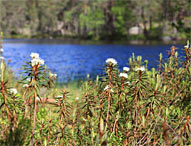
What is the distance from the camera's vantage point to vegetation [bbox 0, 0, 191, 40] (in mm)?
68625

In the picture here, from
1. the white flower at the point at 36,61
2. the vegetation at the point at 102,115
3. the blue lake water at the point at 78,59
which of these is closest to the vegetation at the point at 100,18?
the blue lake water at the point at 78,59

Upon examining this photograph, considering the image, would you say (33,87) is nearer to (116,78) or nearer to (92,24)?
(116,78)

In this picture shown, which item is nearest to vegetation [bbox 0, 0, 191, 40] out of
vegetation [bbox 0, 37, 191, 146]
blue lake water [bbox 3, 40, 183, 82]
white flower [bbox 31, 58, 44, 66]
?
blue lake water [bbox 3, 40, 183, 82]

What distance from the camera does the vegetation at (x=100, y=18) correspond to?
2702 inches

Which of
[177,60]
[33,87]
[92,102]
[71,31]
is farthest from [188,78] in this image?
[71,31]

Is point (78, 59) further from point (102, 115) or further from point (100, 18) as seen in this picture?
point (100, 18)

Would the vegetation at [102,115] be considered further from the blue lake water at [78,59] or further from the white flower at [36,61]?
the blue lake water at [78,59]

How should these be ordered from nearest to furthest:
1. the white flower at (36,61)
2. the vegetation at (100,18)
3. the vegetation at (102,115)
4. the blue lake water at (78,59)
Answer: the white flower at (36,61), the vegetation at (102,115), the blue lake water at (78,59), the vegetation at (100,18)

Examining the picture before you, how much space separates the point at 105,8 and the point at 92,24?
339 inches

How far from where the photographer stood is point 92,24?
7762cm

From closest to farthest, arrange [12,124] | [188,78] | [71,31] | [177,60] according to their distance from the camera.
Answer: [12,124]
[188,78]
[177,60]
[71,31]

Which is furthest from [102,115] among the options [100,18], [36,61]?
[100,18]

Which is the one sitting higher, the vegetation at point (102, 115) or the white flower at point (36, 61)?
the white flower at point (36, 61)

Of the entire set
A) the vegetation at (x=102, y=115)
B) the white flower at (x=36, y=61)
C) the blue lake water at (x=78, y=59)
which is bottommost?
the blue lake water at (x=78, y=59)
